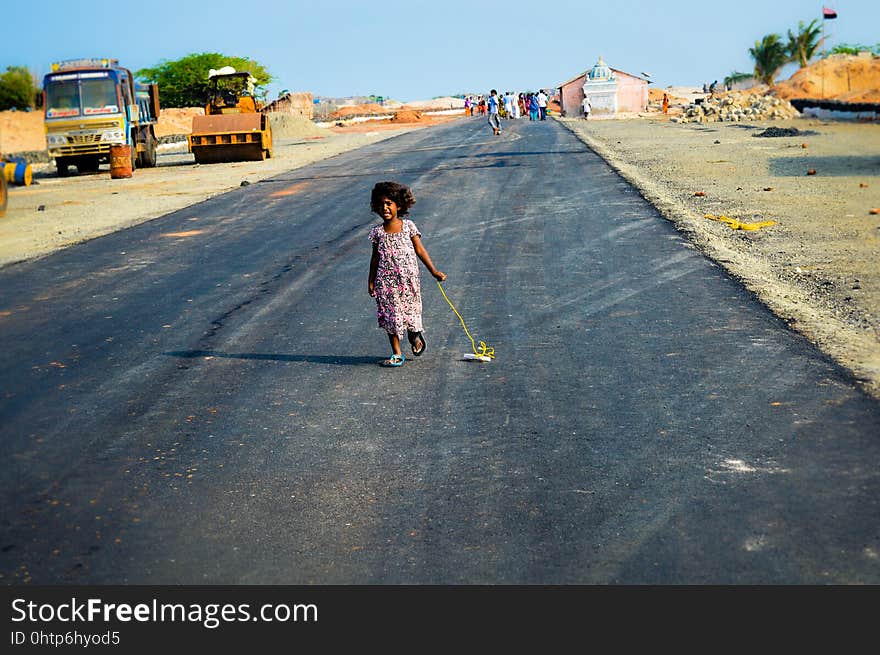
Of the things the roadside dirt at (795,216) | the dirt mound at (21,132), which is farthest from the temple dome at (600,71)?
the roadside dirt at (795,216)

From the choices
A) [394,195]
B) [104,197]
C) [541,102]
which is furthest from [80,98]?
[541,102]

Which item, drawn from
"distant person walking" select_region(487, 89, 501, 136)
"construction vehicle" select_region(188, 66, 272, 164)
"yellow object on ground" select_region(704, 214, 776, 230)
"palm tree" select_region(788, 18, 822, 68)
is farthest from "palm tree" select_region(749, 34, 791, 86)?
"yellow object on ground" select_region(704, 214, 776, 230)

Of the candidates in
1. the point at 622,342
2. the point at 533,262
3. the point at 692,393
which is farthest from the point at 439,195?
the point at 692,393

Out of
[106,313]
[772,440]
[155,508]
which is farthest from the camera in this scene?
[106,313]

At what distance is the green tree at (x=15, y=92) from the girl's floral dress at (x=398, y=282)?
277 ft

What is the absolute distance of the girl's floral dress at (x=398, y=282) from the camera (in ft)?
27.9

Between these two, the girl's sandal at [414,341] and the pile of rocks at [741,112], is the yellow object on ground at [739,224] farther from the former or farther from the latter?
the pile of rocks at [741,112]

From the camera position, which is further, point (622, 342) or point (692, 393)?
point (622, 342)

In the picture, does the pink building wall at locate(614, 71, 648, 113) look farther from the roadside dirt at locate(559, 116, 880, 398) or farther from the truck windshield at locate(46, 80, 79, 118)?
the truck windshield at locate(46, 80, 79, 118)

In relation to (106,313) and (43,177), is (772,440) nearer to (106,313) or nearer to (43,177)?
(106,313)

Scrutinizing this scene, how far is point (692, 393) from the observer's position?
7.32 m

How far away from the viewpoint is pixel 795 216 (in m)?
16.3

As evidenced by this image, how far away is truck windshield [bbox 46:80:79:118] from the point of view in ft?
110
